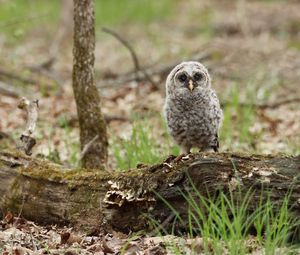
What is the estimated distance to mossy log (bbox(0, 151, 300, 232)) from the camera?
4.25 metres

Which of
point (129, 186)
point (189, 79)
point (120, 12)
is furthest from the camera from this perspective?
point (120, 12)

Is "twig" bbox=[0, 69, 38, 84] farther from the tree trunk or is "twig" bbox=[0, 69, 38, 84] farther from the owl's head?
the owl's head

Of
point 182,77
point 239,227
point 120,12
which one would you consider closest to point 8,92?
point 182,77

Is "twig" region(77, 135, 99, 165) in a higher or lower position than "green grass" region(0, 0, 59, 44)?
lower

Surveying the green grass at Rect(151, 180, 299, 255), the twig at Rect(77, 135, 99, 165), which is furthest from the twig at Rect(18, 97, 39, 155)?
the green grass at Rect(151, 180, 299, 255)

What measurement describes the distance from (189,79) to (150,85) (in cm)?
500

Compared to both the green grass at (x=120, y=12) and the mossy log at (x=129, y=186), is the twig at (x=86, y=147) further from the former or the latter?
the green grass at (x=120, y=12)

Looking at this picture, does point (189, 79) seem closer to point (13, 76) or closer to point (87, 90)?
point (87, 90)

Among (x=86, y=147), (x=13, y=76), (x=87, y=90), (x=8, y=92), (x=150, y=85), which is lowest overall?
(x=86, y=147)

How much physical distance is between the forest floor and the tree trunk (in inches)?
7.9

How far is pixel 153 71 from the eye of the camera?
10.7m

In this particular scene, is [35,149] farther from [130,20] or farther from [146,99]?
[130,20]

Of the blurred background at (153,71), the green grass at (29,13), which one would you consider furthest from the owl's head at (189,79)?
the green grass at (29,13)

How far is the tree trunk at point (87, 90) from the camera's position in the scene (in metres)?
5.93
